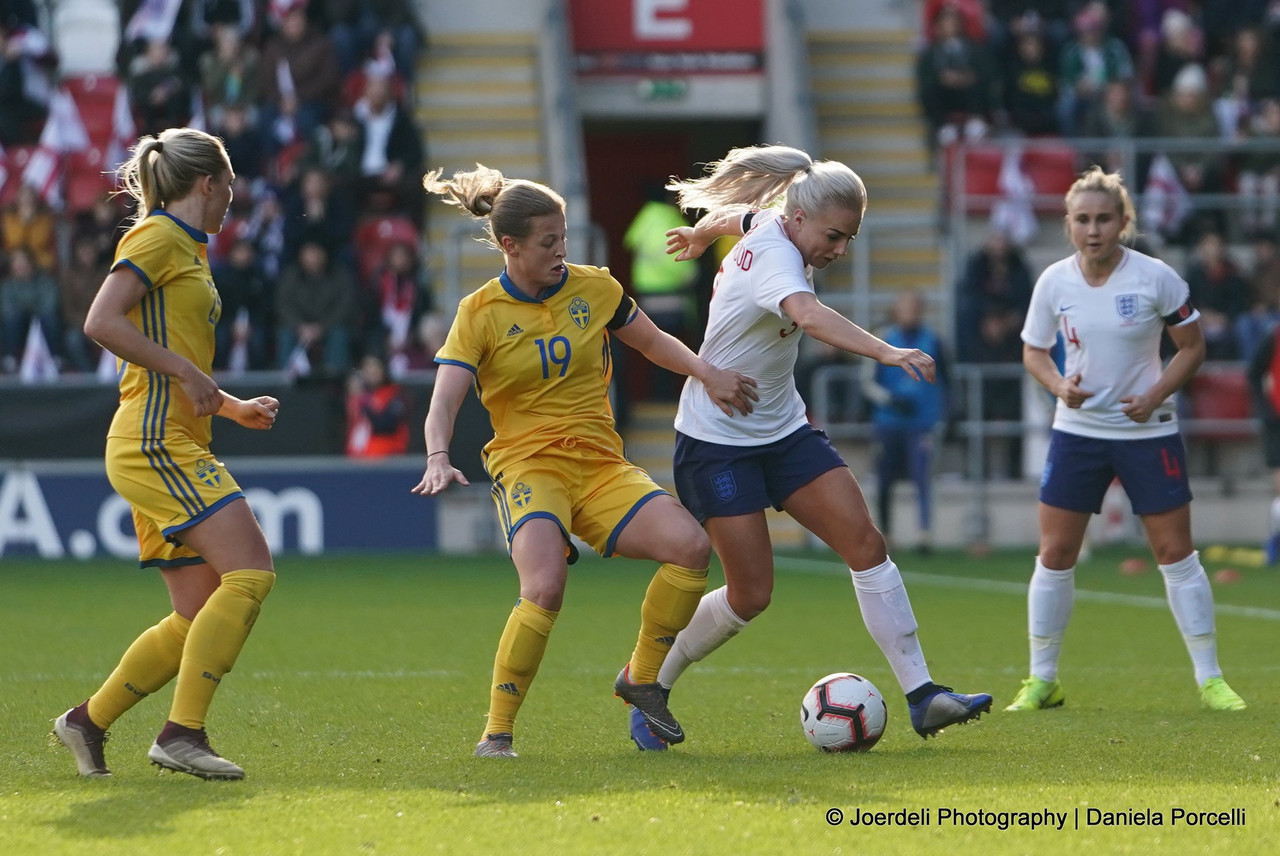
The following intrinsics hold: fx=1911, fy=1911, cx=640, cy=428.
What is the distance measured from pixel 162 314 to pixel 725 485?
6.20 feet

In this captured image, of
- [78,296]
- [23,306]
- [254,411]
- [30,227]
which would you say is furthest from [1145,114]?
[254,411]

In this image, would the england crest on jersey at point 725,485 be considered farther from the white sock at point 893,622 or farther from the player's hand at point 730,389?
the white sock at point 893,622

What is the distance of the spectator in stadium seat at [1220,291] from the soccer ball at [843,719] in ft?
39.5

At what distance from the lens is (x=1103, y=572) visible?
14.1 meters

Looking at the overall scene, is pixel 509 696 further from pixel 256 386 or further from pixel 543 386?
pixel 256 386

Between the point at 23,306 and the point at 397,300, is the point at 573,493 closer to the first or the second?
the point at 397,300

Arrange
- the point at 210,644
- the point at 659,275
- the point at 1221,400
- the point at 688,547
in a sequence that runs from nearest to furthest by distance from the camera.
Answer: the point at 210,644 → the point at 688,547 → the point at 1221,400 → the point at 659,275

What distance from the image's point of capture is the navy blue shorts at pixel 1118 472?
7.17 meters

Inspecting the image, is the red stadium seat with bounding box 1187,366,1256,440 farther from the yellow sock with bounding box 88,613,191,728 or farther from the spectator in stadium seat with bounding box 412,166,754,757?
the yellow sock with bounding box 88,613,191,728

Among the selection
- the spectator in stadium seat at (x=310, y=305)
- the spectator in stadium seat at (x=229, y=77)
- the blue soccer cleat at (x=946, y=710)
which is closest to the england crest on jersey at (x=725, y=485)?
the blue soccer cleat at (x=946, y=710)

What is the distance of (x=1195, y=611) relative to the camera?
23.9 feet

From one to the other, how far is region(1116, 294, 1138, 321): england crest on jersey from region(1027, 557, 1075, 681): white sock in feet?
3.25

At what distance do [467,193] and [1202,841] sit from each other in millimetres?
3010

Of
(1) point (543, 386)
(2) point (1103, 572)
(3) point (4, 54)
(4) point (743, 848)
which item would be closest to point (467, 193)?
(1) point (543, 386)
